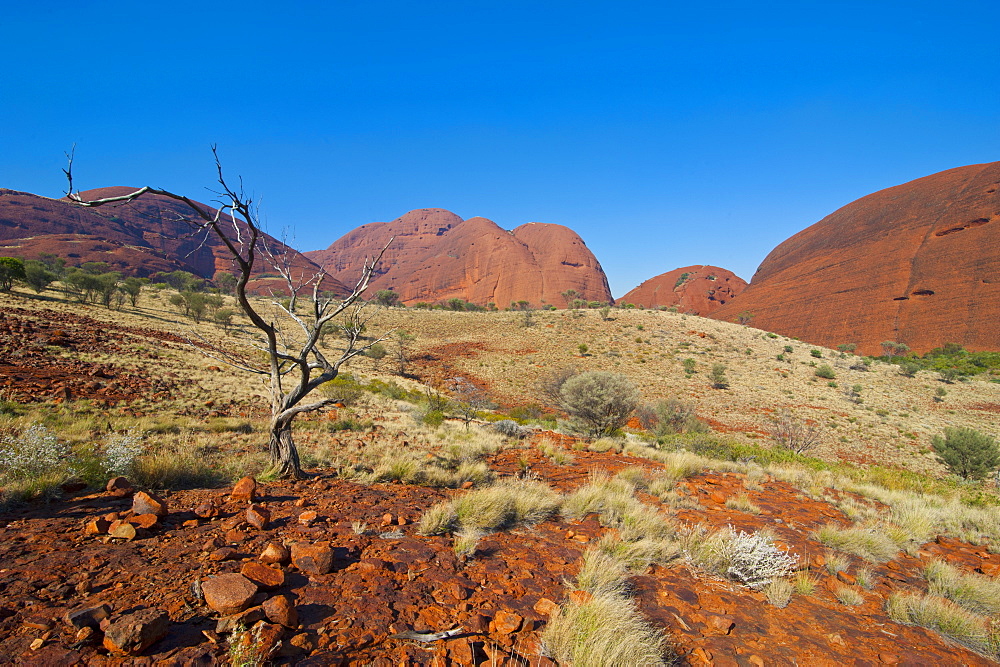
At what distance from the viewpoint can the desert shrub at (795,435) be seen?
16609mm

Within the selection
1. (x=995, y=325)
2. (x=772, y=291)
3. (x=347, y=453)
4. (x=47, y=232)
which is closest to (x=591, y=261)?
(x=772, y=291)

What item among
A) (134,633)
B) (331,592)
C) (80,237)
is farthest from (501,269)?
(134,633)

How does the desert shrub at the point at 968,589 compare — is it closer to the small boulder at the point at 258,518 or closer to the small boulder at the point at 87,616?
the small boulder at the point at 258,518

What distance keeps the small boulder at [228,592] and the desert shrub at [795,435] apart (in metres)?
18.7

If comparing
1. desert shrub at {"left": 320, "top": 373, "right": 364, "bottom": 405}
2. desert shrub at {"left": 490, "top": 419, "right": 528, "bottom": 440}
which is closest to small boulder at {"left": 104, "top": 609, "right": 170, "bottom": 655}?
desert shrub at {"left": 490, "top": 419, "right": 528, "bottom": 440}

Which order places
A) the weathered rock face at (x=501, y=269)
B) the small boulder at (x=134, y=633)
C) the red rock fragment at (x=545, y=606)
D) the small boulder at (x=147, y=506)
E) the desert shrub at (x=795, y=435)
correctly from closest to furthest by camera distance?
the small boulder at (x=134, y=633), the red rock fragment at (x=545, y=606), the small boulder at (x=147, y=506), the desert shrub at (x=795, y=435), the weathered rock face at (x=501, y=269)

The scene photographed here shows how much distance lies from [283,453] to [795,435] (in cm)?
2096

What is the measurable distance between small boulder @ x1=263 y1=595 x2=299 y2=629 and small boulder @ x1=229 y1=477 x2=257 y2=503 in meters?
2.39

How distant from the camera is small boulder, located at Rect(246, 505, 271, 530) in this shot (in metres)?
3.70

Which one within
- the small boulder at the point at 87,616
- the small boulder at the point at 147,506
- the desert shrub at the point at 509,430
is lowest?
the desert shrub at the point at 509,430

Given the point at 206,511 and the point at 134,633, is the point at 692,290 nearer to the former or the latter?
the point at 206,511

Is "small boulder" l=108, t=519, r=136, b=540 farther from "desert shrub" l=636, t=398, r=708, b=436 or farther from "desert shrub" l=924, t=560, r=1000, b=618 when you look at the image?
"desert shrub" l=636, t=398, r=708, b=436

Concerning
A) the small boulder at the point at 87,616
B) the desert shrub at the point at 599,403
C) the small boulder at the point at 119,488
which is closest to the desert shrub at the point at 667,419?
the desert shrub at the point at 599,403

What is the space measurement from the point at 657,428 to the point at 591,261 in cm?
11044
